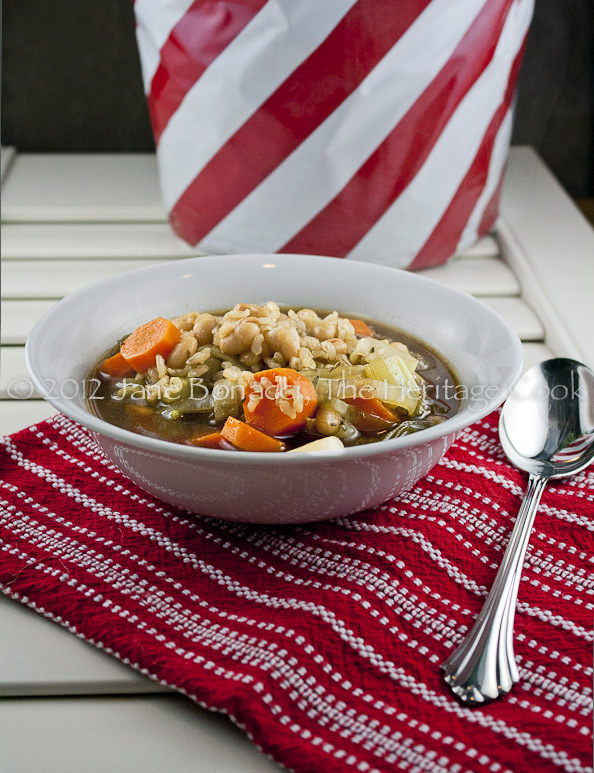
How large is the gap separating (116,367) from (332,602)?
40 centimetres

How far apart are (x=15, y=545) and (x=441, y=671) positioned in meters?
0.42

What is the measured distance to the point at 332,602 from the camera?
2.42 feet

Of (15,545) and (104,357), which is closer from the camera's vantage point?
(15,545)

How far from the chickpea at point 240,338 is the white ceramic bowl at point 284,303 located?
0.56 ft

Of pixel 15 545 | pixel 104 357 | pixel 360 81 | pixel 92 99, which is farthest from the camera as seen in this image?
pixel 92 99

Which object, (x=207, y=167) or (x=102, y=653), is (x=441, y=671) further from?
(x=207, y=167)

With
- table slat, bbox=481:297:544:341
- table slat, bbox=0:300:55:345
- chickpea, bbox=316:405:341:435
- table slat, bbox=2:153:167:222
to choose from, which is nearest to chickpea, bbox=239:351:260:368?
chickpea, bbox=316:405:341:435

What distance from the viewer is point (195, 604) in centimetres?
74

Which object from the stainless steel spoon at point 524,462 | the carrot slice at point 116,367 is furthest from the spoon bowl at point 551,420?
the carrot slice at point 116,367

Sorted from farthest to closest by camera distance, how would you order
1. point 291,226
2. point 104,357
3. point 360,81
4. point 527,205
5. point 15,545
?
point 527,205
point 291,226
point 360,81
point 104,357
point 15,545

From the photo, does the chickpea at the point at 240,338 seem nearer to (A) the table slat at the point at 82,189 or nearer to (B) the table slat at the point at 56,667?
(B) the table slat at the point at 56,667

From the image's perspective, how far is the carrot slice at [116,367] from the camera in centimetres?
96

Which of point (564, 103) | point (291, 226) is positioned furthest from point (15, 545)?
point (564, 103)

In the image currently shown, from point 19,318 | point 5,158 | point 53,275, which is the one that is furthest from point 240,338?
point 5,158
